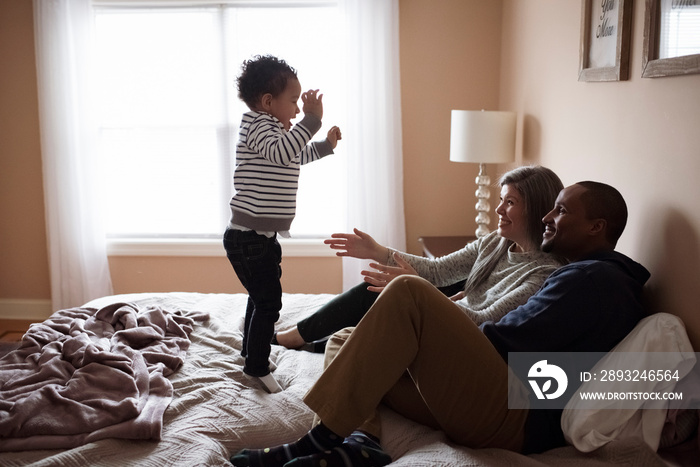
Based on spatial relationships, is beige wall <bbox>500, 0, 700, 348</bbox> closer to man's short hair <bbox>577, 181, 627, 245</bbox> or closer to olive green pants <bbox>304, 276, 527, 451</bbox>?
man's short hair <bbox>577, 181, 627, 245</bbox>

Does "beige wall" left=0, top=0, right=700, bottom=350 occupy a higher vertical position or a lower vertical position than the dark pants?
higher

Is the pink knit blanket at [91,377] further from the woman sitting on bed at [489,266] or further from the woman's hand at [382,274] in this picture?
the woman's hand at [382,274]

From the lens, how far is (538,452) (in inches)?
66.9

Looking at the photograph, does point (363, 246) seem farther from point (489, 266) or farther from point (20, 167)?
point (20, 167)

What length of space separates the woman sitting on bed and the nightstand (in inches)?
38.0

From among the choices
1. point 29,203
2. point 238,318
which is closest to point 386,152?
point 238,318

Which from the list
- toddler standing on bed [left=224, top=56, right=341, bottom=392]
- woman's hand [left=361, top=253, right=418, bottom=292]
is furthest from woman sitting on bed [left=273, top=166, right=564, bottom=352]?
toddler standing on bed [left=224, top=56, right=341, bottom=392]

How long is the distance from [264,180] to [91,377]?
0.84m

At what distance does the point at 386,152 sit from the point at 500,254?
1.94 meters

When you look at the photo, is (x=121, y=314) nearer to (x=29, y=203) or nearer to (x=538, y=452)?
(x=538, y=452)

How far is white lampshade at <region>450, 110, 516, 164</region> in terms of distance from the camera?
338 centimetres

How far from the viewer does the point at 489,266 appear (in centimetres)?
224

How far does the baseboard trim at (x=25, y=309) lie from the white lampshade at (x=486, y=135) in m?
3.00

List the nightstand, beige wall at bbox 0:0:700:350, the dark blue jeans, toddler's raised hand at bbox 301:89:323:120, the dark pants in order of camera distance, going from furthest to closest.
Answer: the nightstand → beige wall at bbox 0:0:700:350 → the dark pants → toddler's raised hand at bbox 301:89:323:120 → the dark blue jeans
